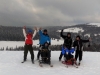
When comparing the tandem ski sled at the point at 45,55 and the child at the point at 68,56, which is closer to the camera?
the tandem ski sled at the point at 45,55

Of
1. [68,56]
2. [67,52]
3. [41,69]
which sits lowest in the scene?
[41,69]

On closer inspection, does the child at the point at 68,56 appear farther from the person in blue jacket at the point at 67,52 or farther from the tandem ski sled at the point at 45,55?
the tandem ski sled at the point at 45,55

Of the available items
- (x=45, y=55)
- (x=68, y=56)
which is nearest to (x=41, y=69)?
(x=45, y=55)

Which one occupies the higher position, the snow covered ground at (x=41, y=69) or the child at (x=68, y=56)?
the child at (x=68, y=56)

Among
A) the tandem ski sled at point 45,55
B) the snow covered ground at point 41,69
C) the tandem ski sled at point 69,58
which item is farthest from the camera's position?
the tandem ski sled at point 69,58

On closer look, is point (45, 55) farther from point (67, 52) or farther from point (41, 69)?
point (67, 52)

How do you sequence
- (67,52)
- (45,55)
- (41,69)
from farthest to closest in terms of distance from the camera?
(67,52), (45,55), (41,69)

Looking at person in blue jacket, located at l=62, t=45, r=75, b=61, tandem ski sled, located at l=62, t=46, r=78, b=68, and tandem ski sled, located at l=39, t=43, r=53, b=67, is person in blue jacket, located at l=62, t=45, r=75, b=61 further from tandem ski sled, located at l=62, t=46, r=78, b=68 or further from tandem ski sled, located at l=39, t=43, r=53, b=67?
tandem ski sled, located at l=39, t=43, r=53, b=67

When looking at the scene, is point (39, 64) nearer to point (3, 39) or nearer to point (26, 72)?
point (26, 72)

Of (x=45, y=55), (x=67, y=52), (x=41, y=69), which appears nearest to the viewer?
(x=41, y=69)

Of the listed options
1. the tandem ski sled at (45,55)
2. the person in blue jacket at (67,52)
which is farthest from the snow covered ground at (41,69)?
the person in blue jacket at (67,52)

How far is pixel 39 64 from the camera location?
38.0 ft

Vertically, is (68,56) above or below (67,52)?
below

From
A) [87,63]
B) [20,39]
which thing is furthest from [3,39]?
→ [87,63]
